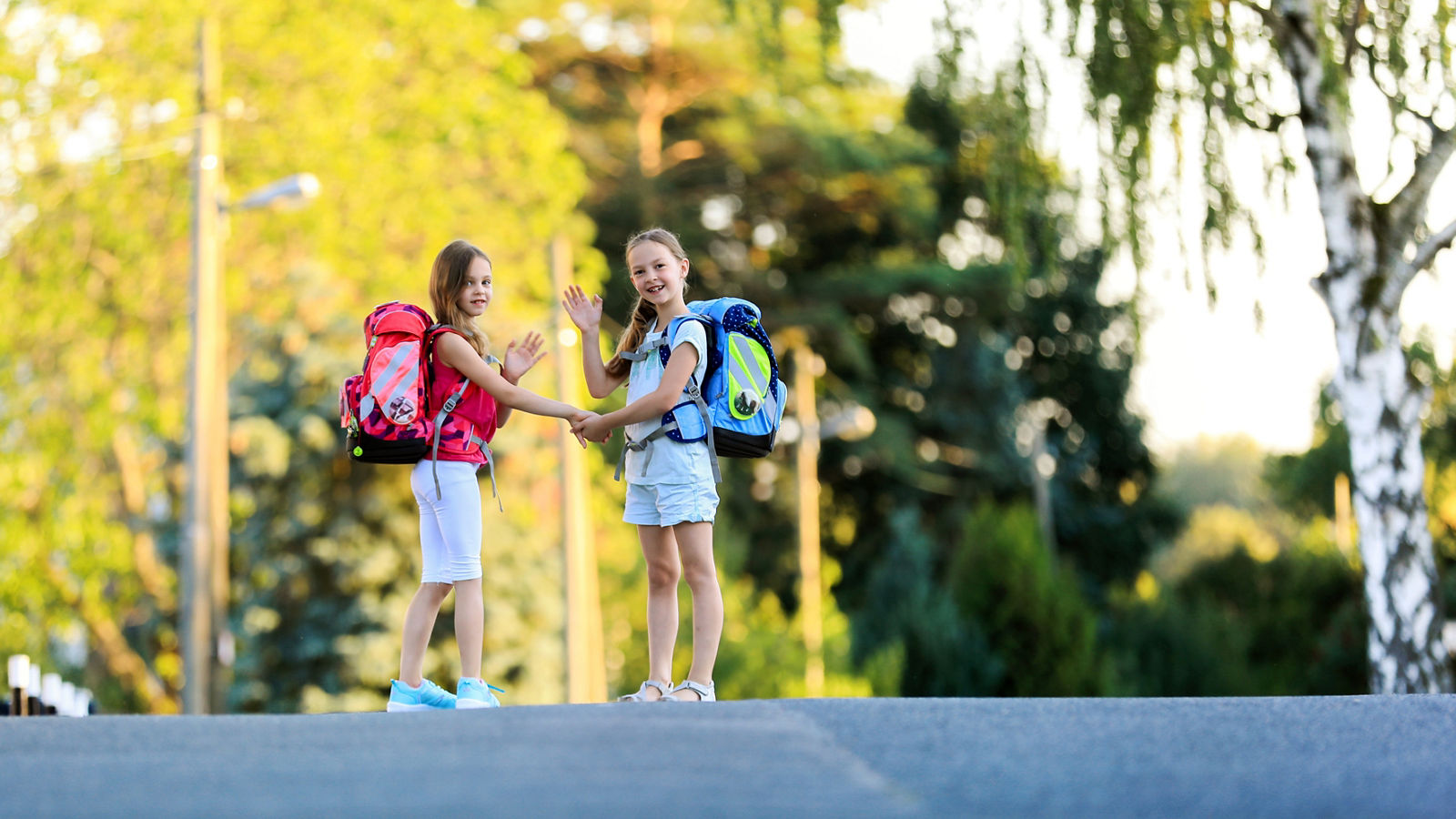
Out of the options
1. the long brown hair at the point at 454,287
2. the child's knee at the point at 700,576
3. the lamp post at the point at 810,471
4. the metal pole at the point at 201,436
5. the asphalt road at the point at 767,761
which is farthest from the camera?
the lamp post at the point at 810,471

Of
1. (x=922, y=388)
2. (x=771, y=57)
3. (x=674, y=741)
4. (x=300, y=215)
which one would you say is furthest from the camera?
(x=922, y=388)

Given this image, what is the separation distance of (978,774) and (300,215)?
1827 centimetres

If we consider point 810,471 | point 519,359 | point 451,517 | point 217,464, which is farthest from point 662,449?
point 810,471

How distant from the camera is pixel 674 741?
14.3ft

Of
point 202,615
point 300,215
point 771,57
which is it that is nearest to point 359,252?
point 300,215

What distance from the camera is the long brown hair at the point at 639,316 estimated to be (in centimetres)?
607

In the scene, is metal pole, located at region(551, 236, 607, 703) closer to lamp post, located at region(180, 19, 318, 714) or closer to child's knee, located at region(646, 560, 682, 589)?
lamp post, located at region(180, 19, 318, 714)

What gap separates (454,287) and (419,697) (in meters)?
1.47

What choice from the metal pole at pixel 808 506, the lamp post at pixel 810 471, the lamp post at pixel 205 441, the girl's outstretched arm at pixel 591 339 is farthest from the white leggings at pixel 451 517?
the metal pole at pixel 808 506

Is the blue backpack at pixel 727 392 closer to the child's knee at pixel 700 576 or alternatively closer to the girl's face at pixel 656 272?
the girl's face at pixel 656 272

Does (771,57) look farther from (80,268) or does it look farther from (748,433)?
(80,268)

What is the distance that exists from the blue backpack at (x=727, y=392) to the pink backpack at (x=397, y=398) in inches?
26.3

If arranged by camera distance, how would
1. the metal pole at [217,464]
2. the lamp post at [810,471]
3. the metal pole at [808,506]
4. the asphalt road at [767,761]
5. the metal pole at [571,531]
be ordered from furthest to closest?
1. the metal pole at [808,506]
2. the lamp post at [810,471]
3. the metal pole at [571,531]
4. the metal pole at [217,464]
5. the asphalt road at [767,761]

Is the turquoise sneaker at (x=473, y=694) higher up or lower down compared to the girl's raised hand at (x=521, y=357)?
lower down
